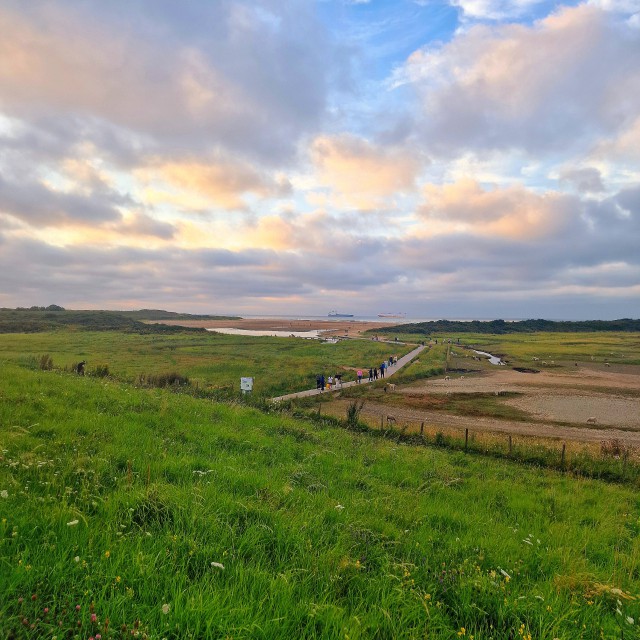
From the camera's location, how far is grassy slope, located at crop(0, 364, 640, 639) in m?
3.05

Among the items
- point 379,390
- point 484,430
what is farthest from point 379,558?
point 379,390

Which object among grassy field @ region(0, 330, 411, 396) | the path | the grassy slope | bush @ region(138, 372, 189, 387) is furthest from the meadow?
grassy field @ region(0, 330, 411, 396)

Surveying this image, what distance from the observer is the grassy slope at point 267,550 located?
10.0 ft

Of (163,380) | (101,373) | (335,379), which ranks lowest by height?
(335,379)

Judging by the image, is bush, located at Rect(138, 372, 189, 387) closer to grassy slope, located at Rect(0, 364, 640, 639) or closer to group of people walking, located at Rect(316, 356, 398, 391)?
group of people walking, located at Rect(316, 356, 398, 391)

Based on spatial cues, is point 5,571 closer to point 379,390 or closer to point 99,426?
point 99,426

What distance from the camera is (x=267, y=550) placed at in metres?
4.36

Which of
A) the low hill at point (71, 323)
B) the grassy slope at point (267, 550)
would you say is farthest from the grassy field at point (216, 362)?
the low hill at point (71, 323)

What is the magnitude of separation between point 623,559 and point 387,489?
430 cm

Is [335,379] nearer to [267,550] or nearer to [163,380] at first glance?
[163,380]

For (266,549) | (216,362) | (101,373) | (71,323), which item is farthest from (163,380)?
(71,323)

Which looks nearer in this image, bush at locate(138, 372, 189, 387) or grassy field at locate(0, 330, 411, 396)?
bush at locate(138, 372, 189, 387)

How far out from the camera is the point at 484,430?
27844mm

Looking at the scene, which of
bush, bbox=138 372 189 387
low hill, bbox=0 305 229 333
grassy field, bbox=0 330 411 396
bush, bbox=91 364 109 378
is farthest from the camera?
low hill, bbox=0 305 229 333
